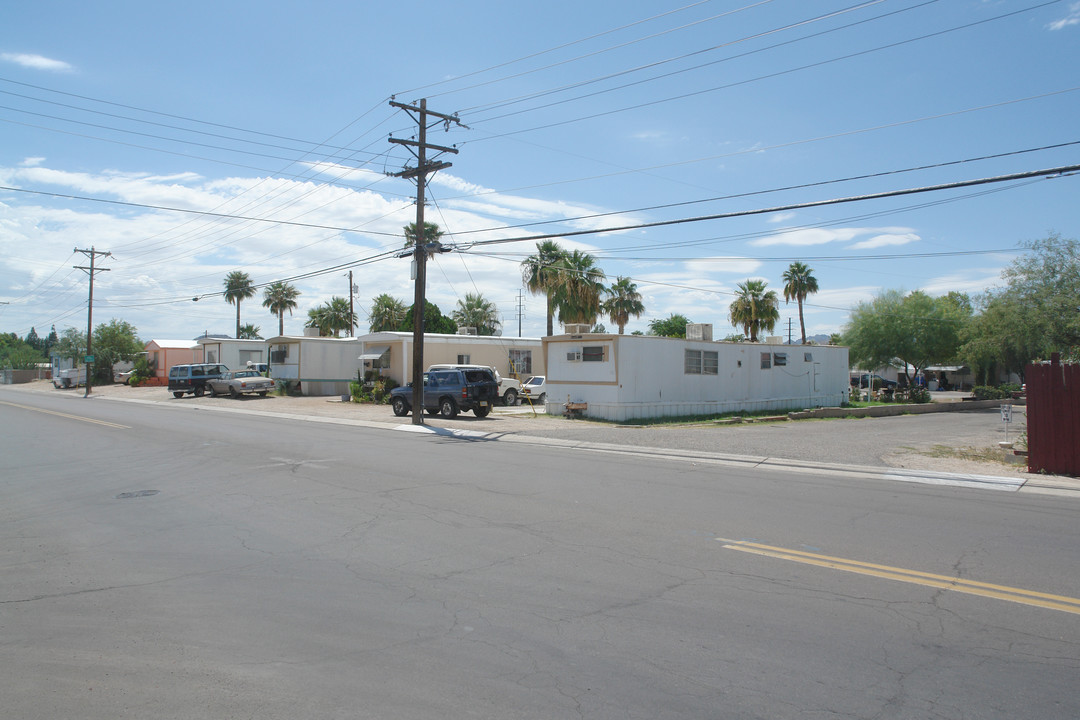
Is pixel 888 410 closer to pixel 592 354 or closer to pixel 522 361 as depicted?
pixel 592 354

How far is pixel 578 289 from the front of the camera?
3931cm

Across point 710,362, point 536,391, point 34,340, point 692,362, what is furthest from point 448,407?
point 34,340

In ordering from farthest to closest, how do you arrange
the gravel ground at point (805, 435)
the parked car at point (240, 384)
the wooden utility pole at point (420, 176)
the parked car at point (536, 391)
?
1. the parked car at point (240, 384)
2. the parked car at point (536, 391)
3. the wooden utility pole at point (420, 176)
4. the gravel ground at point (805, 435)

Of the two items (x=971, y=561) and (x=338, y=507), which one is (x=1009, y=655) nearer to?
(x=971, y=561)

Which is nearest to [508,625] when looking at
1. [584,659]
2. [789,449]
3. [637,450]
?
[584,659]

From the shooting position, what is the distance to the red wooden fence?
40.6 feet

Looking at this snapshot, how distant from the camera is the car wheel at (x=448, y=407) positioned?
26.5 meters

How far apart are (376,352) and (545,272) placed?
10667 millimetres

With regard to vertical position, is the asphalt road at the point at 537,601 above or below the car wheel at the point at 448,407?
below

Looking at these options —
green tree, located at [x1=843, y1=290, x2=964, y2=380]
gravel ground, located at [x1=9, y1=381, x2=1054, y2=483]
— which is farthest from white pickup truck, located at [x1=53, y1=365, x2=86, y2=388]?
green tree, located at [x1=843, y1=290, x2=964, y2=380]

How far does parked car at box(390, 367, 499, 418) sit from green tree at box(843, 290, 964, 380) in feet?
104

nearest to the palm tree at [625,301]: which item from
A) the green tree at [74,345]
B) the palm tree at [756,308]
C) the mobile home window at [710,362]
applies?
the palm tree at [756,308]

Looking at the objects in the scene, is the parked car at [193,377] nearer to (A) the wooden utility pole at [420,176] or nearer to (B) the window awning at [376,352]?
(B) the window awning at [376,352]

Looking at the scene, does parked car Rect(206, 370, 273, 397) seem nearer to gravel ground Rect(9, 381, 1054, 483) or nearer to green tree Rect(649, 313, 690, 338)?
gravel ground Rect(9, 381, 1054, 483)
